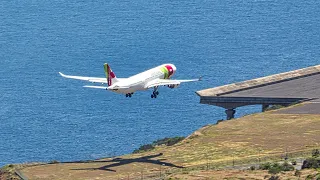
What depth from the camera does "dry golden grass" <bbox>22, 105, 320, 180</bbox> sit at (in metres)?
176

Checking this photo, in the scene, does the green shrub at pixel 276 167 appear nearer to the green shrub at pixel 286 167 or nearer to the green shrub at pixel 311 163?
the green shrub at pixel 286 167

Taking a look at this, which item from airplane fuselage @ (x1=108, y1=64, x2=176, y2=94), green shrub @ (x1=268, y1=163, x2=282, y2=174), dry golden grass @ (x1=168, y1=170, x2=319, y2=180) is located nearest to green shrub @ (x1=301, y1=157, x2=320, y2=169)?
dry golden grass @ (x1=168, y1=170, x2=319, y2=180)

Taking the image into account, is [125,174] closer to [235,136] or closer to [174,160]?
[174,160]

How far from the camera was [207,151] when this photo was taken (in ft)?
613

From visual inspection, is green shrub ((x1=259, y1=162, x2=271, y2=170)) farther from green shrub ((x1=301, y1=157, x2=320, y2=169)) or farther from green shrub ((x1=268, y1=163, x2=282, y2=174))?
green shrub ((x1=301, y1=157, x2=320, y2=169))

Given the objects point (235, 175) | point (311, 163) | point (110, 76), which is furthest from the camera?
point (110, 76)

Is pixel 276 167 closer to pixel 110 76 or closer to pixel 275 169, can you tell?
pixel 275 169

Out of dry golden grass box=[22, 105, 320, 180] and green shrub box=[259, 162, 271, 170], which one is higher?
dry golden grass box=[22, 105, 320, 180]

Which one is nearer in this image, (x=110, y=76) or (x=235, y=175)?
(x=235, y=175)

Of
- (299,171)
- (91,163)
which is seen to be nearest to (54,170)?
(91,163)

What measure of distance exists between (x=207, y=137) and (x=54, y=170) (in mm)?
26815

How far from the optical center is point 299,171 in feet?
525

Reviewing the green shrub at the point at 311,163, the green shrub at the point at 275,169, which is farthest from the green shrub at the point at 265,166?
the green shrub at the point at 311,163

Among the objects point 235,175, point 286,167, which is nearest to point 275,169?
point 286,167
